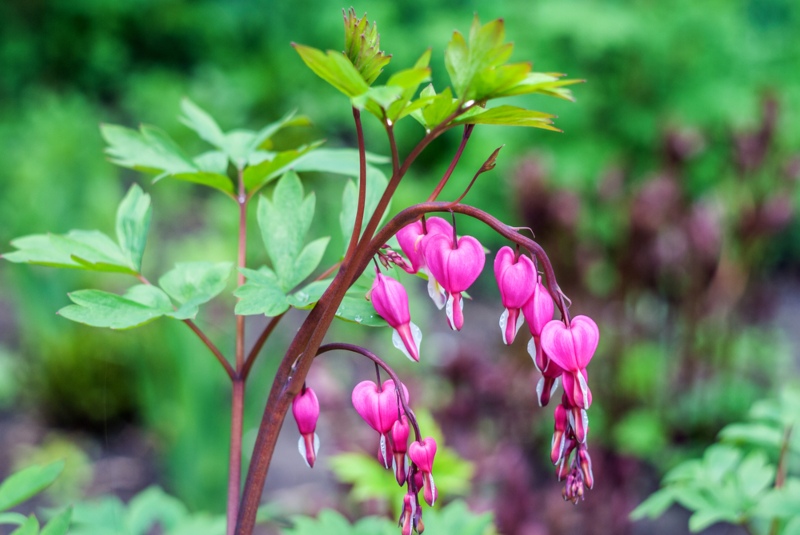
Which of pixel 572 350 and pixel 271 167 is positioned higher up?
pixel 271 167

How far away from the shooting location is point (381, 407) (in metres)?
0.64

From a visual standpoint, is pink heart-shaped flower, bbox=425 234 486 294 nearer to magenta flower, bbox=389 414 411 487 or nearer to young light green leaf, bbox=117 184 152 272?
magenta flower, bbox=389 414 411 487

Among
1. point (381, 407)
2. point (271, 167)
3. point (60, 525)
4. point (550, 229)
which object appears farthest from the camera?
point (550, 229)

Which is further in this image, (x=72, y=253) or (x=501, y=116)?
(x=72, y=253)

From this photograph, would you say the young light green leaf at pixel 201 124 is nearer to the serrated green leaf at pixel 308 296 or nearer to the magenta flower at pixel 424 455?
the serrated green leaf at pixel 308 296

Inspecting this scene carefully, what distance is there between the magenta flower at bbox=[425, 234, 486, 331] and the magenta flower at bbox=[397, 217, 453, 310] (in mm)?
16

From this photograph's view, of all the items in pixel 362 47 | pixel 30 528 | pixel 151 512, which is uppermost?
pixel 362 47

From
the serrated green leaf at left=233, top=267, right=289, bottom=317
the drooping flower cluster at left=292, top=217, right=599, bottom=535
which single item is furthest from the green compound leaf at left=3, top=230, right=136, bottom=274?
the drooping flower cluster at left=292, top=217, right=599, bottom=535

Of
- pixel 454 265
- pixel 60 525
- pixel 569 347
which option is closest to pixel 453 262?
pixel 454 265

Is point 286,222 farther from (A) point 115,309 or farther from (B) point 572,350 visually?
(B) point 572,350

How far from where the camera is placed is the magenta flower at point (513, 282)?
62cm

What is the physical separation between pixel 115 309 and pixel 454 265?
318 mm

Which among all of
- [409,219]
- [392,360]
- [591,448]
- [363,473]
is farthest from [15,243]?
[392,360]

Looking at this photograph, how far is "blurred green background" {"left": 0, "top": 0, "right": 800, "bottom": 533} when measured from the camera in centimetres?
238
